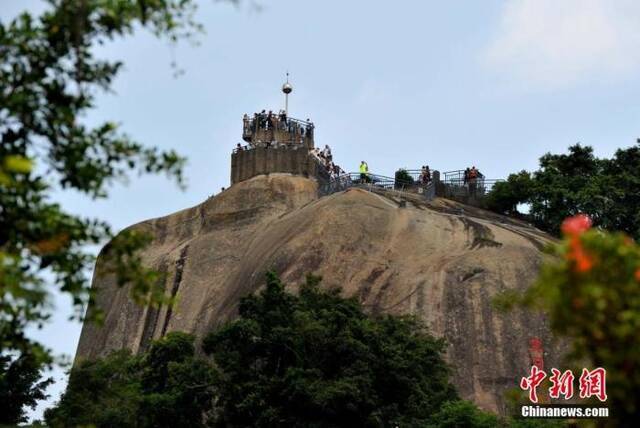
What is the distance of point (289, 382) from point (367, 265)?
462 inches

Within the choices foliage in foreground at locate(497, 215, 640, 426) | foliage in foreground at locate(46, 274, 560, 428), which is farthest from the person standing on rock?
foliage in foreground at locate(497, 215, 640, 426)

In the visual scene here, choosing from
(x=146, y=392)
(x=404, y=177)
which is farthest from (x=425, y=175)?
(x=146, y=392)

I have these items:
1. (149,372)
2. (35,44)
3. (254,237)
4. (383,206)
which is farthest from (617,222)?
(35,44)

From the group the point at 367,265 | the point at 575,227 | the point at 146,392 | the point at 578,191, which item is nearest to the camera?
the point at 575,227

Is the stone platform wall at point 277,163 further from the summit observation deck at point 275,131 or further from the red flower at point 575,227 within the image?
the red flower at point 575,227

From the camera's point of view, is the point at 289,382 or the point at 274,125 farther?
the point at 274,125

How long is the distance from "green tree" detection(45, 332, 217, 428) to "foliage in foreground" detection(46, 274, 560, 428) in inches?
1.1

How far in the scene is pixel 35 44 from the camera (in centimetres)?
1092

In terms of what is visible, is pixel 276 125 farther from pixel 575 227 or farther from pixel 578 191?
pixel 575 227

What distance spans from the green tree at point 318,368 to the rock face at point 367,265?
5.01m

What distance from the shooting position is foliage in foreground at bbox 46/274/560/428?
88.5ft

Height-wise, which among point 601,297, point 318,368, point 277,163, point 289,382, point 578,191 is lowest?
point 601,297

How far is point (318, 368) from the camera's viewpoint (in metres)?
28.0

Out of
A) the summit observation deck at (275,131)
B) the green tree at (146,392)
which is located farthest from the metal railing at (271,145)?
the green tree at (146,392)
